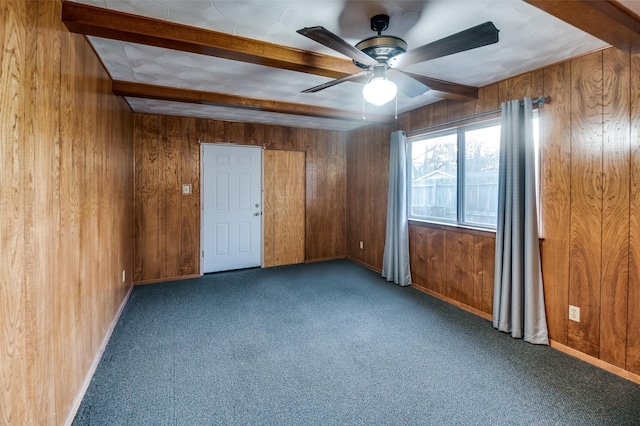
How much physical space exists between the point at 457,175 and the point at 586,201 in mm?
1321

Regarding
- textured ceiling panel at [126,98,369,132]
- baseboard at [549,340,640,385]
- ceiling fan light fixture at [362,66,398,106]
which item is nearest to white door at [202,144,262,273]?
textured ceiling panel at [126,98,369,132]

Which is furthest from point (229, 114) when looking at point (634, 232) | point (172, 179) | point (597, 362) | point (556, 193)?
point (597, 362)

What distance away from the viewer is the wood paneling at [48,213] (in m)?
1.26

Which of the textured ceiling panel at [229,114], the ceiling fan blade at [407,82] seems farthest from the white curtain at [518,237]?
the textured ceiling panel at [229,114]

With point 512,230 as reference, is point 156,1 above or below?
above

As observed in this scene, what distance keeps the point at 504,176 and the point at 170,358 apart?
3258 millimetres

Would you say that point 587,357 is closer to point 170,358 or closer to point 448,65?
point 448,65

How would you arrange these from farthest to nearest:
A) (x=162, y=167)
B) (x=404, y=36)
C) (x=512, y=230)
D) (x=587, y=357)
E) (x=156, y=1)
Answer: (x=162, y=167) → (x=512, y=230) → (x=587, y=357) → (x=404, y=36) → (x=156, y=1)

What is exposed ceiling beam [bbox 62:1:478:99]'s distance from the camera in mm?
1850

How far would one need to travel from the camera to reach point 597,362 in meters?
2.41

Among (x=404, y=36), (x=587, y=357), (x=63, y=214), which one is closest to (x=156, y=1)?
(x=63, y=214)

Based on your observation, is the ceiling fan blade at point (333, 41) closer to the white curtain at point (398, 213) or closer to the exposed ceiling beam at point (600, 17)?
the exposed ceiling beam at point (600, 17)

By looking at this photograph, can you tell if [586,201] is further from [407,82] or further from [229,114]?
[229,114]

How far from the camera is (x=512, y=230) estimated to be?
285 centimetres
